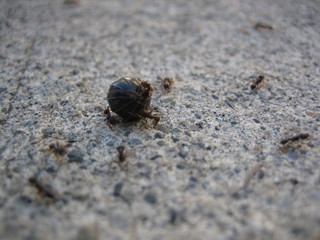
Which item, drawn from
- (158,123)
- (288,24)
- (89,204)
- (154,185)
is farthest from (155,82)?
(288,24)

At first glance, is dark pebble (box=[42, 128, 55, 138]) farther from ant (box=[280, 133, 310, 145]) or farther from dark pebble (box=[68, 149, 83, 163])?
ant (box=[280, 133, 310, 145])

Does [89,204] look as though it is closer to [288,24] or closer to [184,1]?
[288,24]

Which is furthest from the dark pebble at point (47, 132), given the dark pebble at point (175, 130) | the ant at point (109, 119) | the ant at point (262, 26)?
the ant at point (262, 26)

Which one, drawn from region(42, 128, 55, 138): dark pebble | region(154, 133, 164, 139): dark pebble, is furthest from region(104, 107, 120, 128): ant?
region(42, 128, 55, 138): dark pebble

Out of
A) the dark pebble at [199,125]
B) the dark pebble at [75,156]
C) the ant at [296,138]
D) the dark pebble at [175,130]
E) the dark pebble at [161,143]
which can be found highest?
the ant at [296,138]

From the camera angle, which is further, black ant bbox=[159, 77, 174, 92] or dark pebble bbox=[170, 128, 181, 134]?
black ant bbox=[159, 77, 174, 92]

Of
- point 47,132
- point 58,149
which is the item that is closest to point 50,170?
point 58,149

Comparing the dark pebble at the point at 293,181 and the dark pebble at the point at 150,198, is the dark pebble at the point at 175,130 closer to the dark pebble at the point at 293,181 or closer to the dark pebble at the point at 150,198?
the dark pebble at the point at 150,198
